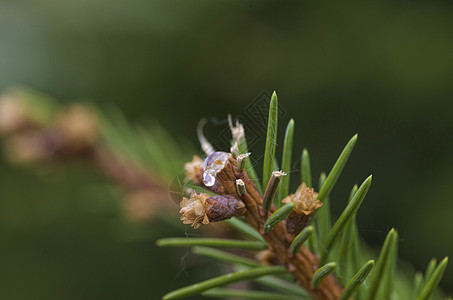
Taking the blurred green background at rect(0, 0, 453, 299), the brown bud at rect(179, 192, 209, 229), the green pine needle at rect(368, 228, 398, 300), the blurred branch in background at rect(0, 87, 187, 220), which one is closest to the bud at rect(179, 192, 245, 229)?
the brown bud at rect(179, 192, 209, 229)

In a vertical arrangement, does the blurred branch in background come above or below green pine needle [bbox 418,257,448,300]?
above

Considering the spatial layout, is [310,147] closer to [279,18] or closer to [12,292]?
[279,18]

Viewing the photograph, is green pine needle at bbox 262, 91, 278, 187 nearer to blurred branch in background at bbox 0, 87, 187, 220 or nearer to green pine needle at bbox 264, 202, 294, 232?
green pine needle at bbox 264, 202, 294, 232

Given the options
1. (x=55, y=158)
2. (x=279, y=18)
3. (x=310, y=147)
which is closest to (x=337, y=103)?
(x=310, y=147)

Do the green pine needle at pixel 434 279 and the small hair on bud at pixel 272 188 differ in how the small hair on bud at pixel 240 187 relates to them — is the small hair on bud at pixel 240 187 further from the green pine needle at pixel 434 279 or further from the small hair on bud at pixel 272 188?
the green pine needle at pixel 434 279

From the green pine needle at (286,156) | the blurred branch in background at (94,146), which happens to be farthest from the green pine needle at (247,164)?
the blurred branch in background at (94,146)

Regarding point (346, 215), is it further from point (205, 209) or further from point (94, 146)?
point (94, 146)

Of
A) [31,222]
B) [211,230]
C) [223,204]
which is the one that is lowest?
[223,204]

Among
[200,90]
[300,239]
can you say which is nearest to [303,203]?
[300,239]
